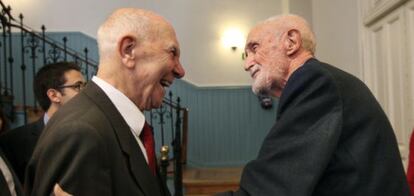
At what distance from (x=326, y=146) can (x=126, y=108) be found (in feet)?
1.71

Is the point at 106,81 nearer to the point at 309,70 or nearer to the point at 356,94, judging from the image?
the point at 309,70

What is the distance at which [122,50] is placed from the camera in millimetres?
1001

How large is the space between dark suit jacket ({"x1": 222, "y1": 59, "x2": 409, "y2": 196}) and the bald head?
416mm

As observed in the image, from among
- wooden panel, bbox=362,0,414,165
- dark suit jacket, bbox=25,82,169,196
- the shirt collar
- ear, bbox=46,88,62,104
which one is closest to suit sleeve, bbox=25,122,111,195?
dark suit jacket, bbox=25,82,169,196

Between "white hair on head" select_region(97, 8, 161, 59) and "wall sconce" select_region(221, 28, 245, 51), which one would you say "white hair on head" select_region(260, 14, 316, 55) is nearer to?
"white hair on head" select_region(97, 8, 161, 59)

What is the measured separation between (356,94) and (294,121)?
0.63ft

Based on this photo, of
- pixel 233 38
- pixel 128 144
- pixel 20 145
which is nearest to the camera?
pixel 128 144

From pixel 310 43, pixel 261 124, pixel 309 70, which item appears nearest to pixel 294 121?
pixel 309 70

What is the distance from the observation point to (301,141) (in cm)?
101

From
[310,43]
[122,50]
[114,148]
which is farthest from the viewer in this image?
[310,43]

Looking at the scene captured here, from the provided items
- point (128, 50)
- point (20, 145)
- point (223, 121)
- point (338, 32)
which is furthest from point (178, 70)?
point (223, 121)

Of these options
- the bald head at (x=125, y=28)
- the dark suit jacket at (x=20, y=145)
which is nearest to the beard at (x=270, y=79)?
the bald head at (x=125, y=28)

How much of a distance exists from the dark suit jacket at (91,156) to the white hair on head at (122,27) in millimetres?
110

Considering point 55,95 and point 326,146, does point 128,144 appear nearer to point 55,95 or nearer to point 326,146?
point 326,146
